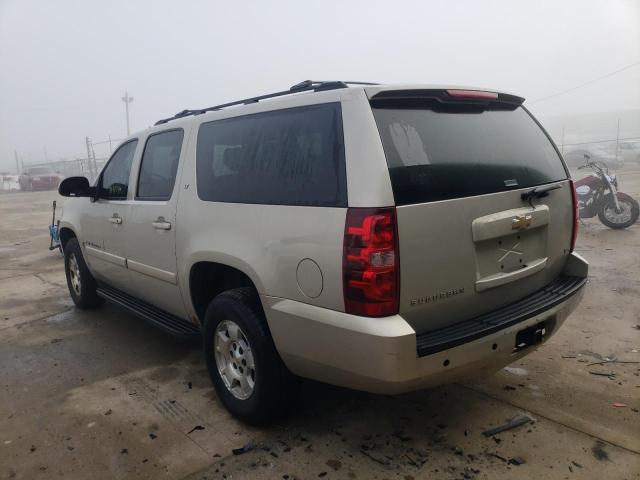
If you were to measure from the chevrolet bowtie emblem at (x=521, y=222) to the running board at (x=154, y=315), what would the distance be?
2210 mm

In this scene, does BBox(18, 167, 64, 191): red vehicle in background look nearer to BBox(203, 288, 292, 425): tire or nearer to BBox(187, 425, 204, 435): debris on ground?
BBox(203, 288, 292, 425): tire

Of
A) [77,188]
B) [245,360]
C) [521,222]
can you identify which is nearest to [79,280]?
[77,188]

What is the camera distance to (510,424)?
2793mm

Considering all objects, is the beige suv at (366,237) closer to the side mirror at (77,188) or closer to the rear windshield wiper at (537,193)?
the rear windshield wiper at (537,193)

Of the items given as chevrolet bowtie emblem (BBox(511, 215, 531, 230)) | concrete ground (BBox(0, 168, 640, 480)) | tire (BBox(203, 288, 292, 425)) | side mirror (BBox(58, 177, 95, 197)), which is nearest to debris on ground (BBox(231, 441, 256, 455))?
concrete ground (BBox(0, 168, 640, 480))

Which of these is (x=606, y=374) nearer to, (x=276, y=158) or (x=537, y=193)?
(x=537, y=193)

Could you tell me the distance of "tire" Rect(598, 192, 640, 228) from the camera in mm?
8414

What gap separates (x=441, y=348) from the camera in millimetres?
2201

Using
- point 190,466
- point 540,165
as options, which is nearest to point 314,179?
point 540,165

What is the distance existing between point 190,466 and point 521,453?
Result: 1721 millimetres

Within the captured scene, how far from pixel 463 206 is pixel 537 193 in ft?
2.03

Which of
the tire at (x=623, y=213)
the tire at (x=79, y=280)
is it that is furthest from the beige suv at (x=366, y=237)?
the tire at (x=623, y=213)

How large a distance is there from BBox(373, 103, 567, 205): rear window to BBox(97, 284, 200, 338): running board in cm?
201

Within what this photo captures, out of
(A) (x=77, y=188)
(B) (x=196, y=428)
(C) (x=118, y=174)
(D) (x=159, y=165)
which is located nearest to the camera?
(B) (x=196, y=428)
